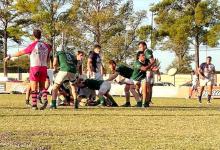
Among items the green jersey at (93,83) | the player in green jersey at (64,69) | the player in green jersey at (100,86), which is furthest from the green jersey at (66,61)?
the green jersey at (93,83)

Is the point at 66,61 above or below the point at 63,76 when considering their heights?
above

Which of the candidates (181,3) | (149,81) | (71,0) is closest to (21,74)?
(71,0)

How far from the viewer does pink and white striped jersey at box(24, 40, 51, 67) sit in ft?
49.3

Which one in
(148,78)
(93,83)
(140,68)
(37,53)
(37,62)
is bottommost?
(93,83)

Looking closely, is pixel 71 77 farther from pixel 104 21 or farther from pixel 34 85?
pixel 104 21

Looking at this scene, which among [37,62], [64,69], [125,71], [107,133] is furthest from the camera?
[125,71]

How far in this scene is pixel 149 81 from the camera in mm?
17922

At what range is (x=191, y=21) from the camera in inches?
2063

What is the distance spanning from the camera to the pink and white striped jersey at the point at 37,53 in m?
15.0

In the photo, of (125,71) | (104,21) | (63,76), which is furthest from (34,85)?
(104,21)

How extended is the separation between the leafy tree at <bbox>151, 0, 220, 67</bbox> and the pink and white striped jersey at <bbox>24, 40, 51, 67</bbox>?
124 feet

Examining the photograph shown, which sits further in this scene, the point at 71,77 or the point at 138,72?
the point at 138,72

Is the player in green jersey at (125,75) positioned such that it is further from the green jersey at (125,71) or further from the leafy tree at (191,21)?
the leafy tree at (191,21)

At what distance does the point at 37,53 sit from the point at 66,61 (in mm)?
1568
